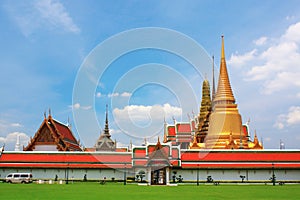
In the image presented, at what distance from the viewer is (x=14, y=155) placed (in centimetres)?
4284

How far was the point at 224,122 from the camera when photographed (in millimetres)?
52031

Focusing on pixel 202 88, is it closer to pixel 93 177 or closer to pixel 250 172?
pixel 250 172

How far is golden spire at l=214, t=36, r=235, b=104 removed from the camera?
54.1 meters

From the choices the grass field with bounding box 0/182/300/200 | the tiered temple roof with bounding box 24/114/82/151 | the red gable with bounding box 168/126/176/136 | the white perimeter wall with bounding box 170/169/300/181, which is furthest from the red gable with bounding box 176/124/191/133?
the grass field with bounding box 0/182/300/200

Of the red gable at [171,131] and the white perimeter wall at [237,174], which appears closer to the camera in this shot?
the white perimeter wall at [237,174]

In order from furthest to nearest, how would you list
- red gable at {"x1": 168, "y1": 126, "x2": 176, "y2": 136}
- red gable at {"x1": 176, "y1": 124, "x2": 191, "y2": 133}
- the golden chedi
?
red gable at {"x1": 168, "y1": 126, "x2": 176, "y2": 136}
red gable at {"x1": 176, "y1": 124, "x2": 191, "y2": 133}
the golden chedi

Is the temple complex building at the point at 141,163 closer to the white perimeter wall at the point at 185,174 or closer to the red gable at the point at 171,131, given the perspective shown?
the white perimeter wall at the point at 185,174

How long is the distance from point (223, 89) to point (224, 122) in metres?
5.54

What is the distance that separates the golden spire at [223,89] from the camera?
177ft

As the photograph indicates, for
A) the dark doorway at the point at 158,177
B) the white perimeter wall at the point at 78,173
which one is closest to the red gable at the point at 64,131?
the white perimeter wall at the point at 78,173

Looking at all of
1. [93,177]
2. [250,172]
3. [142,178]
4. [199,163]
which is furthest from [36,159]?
[250,172]

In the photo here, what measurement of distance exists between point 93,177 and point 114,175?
237 cm

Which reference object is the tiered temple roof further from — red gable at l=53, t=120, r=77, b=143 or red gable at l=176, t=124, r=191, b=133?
red gable at l=176, t=124, r=191, b=133

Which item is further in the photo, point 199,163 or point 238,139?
point 238,139
